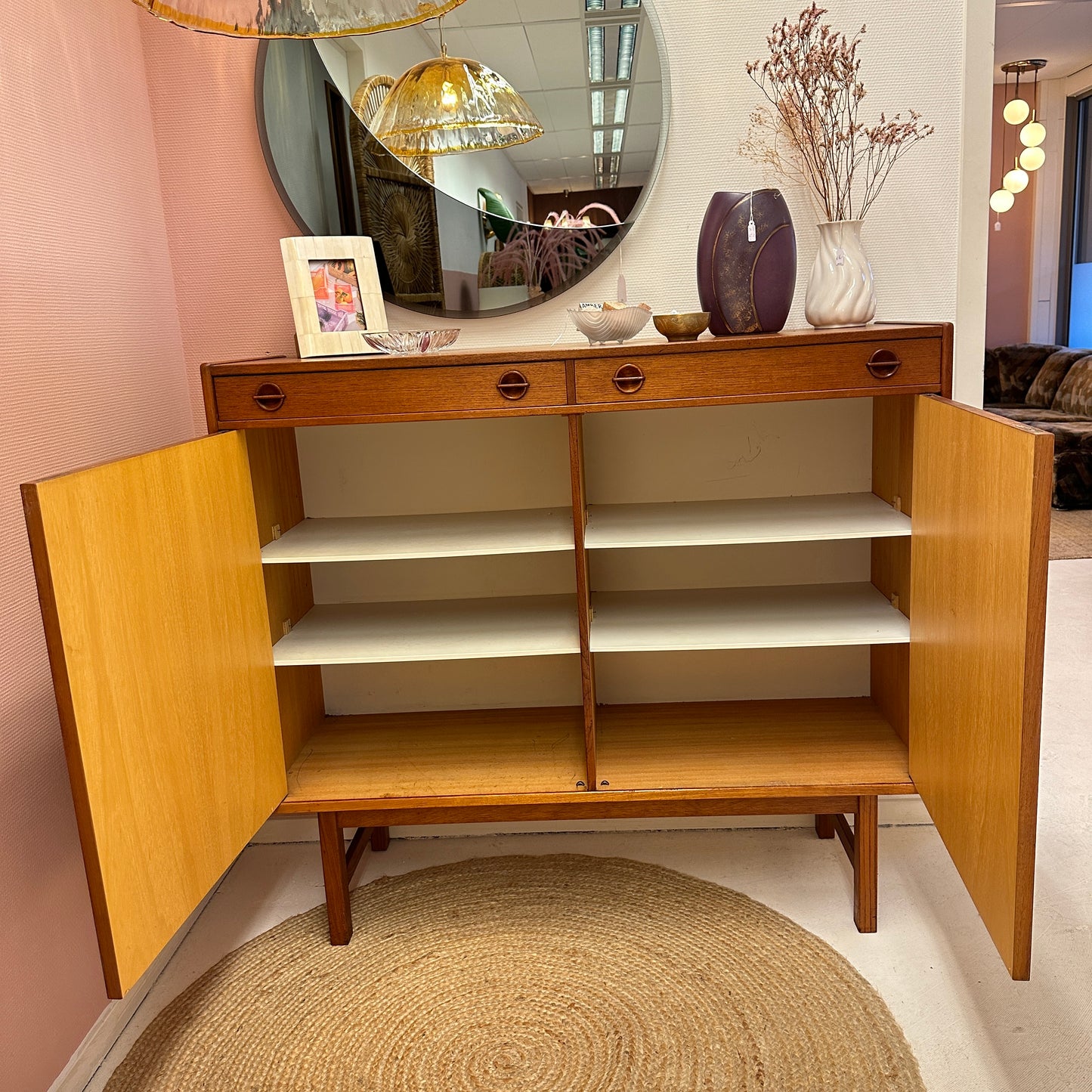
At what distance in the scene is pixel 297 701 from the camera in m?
2.15

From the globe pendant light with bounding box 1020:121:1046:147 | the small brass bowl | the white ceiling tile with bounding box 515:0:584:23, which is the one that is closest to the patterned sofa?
the globe pendant light with bounding box 1020:121:1046:147

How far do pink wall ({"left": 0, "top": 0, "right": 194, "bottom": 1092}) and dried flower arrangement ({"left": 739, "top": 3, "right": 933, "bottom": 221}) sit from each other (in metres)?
1.29

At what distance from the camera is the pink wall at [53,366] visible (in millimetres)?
1560

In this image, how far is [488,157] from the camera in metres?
2.05

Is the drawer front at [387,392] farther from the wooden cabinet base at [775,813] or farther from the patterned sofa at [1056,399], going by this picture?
the patterned sofa at [1056,399]

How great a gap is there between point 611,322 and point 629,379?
0.52ft

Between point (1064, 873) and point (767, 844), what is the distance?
2.07ft

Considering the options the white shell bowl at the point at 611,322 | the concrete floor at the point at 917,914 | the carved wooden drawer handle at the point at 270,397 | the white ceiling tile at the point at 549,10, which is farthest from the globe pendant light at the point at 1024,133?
the carved wooden drawer handle at the point at 270,397

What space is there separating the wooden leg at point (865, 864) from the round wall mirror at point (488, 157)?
125 cm

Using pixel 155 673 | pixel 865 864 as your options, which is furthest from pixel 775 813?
pixel 155 673

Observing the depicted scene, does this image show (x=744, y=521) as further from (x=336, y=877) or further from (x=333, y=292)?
(x=336, y=877)

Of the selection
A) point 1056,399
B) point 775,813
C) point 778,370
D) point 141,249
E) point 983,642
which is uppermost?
point 141,249

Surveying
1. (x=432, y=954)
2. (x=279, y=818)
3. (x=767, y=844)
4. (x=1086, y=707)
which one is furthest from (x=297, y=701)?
(x=1086, y=707)

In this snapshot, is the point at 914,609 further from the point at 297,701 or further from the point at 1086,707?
the point at 1086,707
